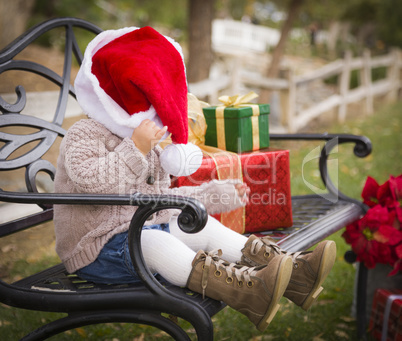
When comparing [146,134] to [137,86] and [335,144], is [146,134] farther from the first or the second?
[335,144]

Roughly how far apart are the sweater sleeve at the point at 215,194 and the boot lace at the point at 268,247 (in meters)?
0.20

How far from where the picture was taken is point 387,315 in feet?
6.84

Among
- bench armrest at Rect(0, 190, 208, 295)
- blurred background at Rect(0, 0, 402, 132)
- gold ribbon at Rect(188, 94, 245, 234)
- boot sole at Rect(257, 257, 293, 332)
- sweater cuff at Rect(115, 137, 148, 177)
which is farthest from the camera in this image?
blurred background at Rect(0, 0, 402, 132)

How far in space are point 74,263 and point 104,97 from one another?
0.57m

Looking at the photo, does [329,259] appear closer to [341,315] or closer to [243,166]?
[243,166]

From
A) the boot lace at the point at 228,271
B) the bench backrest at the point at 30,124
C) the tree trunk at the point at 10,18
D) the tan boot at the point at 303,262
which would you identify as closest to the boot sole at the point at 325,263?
the tan boot at the point at 303,262

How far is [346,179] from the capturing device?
4766 millimetres

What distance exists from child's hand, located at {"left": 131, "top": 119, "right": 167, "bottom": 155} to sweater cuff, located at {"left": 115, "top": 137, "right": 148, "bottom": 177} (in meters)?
0.03

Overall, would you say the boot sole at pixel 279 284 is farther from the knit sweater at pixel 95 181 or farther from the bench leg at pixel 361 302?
the bench leg at pixel 361 302

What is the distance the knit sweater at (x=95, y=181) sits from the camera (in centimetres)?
145

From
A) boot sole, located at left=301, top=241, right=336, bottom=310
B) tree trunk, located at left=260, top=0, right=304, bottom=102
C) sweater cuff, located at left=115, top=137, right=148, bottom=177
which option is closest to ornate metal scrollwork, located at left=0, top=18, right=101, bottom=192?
sweater cuff, located at left=115, top=137, right=148, bottom=177

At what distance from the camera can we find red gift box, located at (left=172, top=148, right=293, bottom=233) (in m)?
2.01

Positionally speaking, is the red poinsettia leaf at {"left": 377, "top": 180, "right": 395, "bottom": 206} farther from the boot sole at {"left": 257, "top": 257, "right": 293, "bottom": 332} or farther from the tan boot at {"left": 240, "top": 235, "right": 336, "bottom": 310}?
the boot sole at {"left": 257, "top": 257, "right": 293, "bottom": 332}

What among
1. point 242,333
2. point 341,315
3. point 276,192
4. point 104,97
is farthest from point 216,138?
point 341,315
